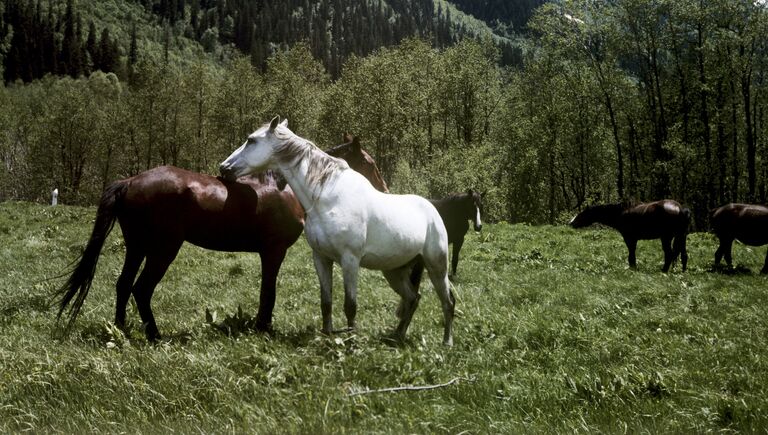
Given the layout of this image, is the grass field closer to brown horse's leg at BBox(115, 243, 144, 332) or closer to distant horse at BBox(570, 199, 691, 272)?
brown horse's leg at BBox(115, 243, 144, 332)

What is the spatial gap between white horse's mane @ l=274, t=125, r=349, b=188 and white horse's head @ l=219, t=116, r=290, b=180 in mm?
75

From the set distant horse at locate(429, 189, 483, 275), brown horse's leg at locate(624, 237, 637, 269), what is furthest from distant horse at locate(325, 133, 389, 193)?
brown horse's leg at locate(624, 237, 637, 269)

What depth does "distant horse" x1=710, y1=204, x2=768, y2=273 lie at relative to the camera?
17.9 metres

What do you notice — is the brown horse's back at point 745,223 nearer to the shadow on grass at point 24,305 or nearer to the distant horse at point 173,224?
the distant horse at point 173,224

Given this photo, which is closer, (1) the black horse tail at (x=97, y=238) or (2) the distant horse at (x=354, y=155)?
(1) the black horse tail at (x=97, y=238)

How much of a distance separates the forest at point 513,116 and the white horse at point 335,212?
33.1m

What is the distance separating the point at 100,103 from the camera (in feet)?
235

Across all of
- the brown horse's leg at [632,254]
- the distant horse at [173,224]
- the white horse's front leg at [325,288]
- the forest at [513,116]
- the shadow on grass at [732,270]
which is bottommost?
the shadow on grass at [732,270]

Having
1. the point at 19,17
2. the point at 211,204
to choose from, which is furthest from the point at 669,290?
the point at 19,17

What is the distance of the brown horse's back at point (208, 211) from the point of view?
6.89 meters

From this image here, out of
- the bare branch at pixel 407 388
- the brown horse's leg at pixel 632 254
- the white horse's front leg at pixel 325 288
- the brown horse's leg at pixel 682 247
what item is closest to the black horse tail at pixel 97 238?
the white horse's front leg at pixel 325 288

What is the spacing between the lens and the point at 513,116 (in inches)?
2174

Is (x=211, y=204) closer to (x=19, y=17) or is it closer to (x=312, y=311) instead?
(x=312, y=311)

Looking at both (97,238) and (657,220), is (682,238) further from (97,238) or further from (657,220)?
(97,238)
